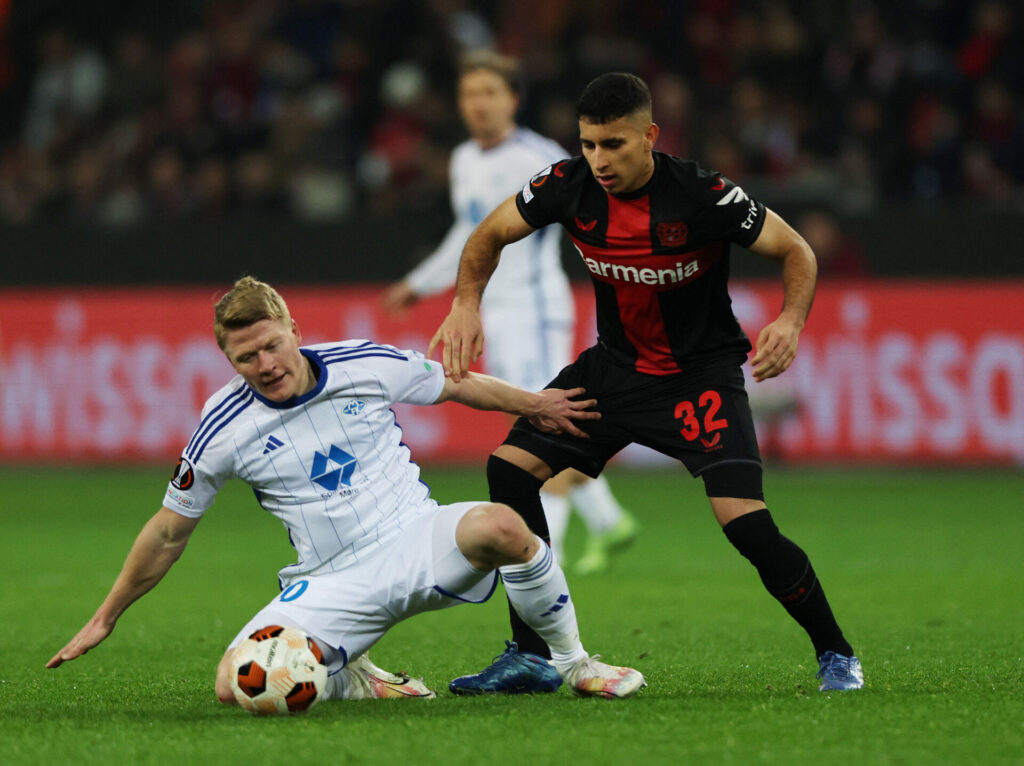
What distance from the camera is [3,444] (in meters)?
14.8

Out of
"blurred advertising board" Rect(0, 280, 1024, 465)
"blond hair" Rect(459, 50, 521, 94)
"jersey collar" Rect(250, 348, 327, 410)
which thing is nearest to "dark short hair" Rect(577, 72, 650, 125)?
"jersey collar" Rect(250, 348, 327, 410)

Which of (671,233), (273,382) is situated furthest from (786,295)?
(273,382)

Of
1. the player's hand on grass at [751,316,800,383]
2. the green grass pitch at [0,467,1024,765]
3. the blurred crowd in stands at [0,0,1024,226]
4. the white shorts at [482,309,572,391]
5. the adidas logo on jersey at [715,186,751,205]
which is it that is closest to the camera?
the green grass pitch at [0,467,1024,765]

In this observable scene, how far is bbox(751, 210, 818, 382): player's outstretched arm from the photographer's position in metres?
4.75

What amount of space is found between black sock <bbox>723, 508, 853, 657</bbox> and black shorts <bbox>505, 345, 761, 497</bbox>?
0.20 metres

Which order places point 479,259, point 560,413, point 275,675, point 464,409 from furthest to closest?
point 464,409, point 479,259, point 560,413, point 275,675

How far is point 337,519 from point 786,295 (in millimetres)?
1556

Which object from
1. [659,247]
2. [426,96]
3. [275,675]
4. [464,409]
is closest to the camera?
[275,675]

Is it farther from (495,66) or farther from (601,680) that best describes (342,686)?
(495,66)

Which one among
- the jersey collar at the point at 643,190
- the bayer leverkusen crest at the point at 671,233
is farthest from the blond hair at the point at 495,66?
the bayer leverkusen crest at the point at 671,233

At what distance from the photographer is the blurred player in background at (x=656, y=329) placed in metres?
4.94

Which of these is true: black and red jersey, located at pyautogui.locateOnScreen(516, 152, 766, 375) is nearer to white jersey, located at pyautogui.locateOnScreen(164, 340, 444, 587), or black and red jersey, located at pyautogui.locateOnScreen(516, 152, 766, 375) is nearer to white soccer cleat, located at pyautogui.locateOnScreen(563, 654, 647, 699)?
white jersey, located at pyautogui.locateOnScreen(164, 340, 444, 587)

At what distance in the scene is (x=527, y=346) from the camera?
808 centimetres

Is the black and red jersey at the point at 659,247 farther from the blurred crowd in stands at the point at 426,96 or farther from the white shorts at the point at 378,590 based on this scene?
the blurred crowd in stands at the point at 426,96
